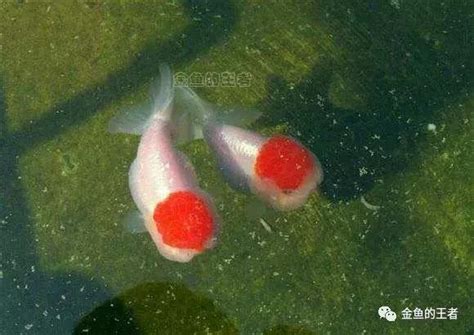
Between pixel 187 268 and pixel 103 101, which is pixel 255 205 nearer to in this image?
pixel 187 268

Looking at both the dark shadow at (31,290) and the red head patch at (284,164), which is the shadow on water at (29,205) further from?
the red head patch at (284,164)

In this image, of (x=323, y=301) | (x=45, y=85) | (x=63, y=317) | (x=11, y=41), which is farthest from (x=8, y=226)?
(x=323, y=301)

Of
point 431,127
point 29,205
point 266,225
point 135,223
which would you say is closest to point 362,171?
point 431,127

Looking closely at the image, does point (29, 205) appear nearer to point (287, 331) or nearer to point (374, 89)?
point (287, 331)

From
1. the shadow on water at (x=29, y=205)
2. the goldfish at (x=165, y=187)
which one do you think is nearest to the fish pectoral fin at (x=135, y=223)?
the goldfish at (x=165, y=187)

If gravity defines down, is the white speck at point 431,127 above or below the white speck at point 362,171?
above

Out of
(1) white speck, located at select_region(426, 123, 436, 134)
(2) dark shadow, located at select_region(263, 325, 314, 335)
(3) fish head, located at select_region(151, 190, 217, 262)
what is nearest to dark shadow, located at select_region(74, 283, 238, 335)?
(2) dark shadow, located at select_region(263, 325, 314, 335)
